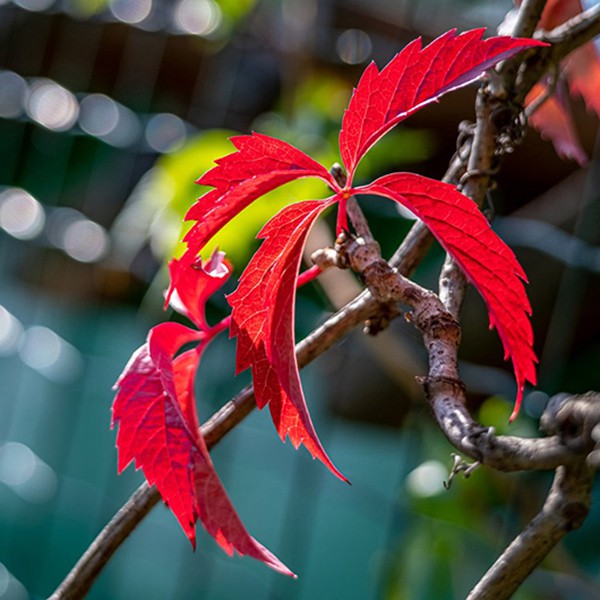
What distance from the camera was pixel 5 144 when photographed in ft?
4.55

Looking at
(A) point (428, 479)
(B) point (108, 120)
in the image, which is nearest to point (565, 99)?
(A) point (428, 479)

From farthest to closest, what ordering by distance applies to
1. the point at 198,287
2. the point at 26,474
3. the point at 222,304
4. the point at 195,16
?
the point at 26,474
the point at 195,16
the point at 222,304
the point at 198,287

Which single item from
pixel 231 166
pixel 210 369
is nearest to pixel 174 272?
pixel 231 166

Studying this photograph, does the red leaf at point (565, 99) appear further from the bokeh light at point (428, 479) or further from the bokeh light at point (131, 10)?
the bokeh light at point (131, 10)

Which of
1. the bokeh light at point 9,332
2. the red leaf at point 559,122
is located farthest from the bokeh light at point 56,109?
the red leaf at point 559,122

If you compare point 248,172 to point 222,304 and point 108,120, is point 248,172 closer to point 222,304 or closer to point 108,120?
point 222,304

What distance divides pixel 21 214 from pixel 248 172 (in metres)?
1.21

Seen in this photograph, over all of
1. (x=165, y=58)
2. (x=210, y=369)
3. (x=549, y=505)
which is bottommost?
(x=210, y=369)

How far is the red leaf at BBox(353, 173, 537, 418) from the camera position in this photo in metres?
0.21

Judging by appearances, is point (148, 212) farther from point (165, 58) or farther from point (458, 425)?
point (458, 425)

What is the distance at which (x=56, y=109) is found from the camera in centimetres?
131

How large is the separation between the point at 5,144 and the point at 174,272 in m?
1.25

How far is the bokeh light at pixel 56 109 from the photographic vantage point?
1.31m

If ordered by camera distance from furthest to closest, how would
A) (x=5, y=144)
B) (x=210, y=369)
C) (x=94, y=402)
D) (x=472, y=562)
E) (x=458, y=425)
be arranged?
(x=5, y=144)
(x=94, y=402)
(x=210, y=369)
(x=472, y=562)
(x=458, y=425)
